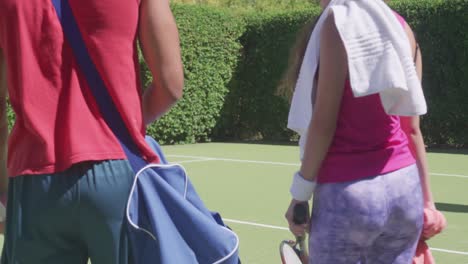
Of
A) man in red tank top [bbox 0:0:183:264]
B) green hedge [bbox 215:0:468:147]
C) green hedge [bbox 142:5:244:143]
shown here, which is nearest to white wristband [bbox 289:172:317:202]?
man in red tank top [bbox 0:0:183:264]

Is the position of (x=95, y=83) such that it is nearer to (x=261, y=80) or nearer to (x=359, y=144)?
(x=359, y=144)

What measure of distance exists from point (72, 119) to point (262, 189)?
788 cm

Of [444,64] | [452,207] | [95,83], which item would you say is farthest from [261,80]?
→ [95,83]

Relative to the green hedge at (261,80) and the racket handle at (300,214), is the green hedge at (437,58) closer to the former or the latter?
the green hedge at (261,80)

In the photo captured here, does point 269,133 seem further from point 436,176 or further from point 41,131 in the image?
point 41,131

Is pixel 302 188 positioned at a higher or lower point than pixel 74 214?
lower

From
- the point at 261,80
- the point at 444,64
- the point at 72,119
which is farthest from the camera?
the point at 261,80

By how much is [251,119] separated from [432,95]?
430cm

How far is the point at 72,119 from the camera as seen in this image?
85.1 inches

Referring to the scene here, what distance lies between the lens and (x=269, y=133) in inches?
683

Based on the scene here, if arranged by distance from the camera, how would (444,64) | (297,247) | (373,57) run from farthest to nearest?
1. (444,64)
2. (297,247)
3. (373,57)

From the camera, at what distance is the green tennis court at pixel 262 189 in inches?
262

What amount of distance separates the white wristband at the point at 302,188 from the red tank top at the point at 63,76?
63cm

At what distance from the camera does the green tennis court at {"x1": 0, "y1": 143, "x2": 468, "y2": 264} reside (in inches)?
262
